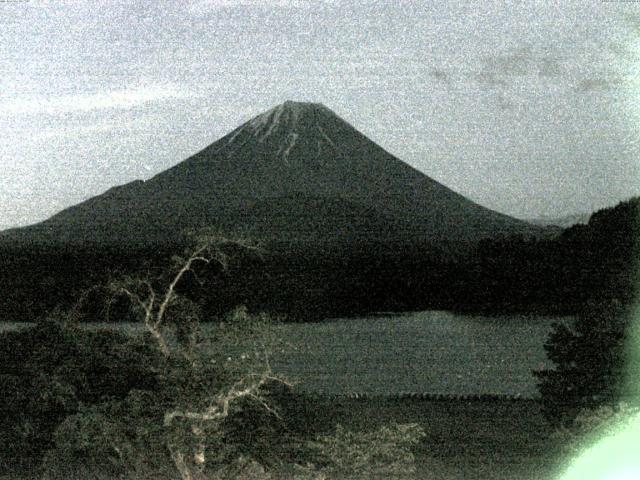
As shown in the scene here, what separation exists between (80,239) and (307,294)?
8.54 feet

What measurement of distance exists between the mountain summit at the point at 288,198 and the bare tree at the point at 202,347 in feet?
8.59

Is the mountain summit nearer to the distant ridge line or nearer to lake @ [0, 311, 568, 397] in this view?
lake @ [0, 311, 568, 397]

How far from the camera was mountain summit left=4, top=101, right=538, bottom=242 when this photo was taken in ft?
29.1

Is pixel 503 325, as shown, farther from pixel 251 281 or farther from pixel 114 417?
pixel 114 417

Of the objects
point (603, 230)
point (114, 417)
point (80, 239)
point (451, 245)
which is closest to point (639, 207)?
point (603, 230)

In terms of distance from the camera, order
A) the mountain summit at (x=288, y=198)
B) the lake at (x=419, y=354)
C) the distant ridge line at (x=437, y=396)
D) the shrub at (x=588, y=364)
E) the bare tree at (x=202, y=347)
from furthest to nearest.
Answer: the mountain summit at (x=288, y=198), the lake at (x=419, y=354), the distant ridge line at (x=437, y=396), the shrub at (x=588, y=364), the bare tree at (x=202, y=347)

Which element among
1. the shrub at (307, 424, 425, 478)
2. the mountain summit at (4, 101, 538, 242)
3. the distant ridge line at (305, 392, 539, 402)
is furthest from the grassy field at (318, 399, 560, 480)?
the mountain summit at (4, 101, 538, 242)

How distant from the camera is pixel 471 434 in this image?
527 cm

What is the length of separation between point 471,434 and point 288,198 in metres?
5.69

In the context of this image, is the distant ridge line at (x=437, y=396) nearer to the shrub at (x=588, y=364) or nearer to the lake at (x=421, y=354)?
the lake at (x=421, y=354)

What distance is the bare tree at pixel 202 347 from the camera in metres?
3.74

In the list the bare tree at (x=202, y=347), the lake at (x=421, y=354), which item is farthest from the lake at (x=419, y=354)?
the bare tree at (x=202, y=347)

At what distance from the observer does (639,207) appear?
5898 mm

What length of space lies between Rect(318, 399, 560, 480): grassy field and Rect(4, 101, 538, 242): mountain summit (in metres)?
1.96
